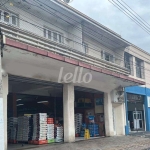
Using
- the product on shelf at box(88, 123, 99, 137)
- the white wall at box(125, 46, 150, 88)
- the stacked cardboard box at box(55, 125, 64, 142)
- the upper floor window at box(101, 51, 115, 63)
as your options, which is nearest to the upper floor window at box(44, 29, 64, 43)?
the upper floor window at box(101, 51, 115, 63)

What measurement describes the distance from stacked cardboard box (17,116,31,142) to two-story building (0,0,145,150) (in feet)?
6.69

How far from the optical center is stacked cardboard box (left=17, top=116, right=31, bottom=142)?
14359mm

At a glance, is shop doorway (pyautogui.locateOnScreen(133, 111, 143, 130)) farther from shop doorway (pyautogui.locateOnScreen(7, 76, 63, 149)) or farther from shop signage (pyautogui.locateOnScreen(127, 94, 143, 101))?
shop doorway (pyautogui.locateOnScreen(7, 76, 63, 149))

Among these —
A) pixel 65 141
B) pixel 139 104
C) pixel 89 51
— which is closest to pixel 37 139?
pixel 65 141

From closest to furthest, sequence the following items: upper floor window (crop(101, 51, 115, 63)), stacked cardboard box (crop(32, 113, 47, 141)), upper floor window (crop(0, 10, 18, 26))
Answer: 1. upper floor window (crop(0, 10, 18, 26))
2. stacked cardboard box (crop(32, 113, 47, 141))
3. upper floor window (crop(101, 51, 115, 63))

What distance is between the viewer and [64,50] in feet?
43.4

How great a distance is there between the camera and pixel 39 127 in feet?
45.3

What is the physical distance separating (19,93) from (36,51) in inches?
313

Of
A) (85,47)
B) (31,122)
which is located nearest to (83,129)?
(31,122)

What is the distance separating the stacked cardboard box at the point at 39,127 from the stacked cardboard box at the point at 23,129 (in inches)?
20.2

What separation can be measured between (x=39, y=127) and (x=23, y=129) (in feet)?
4.47

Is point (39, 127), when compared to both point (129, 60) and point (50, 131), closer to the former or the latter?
point (50, 131)

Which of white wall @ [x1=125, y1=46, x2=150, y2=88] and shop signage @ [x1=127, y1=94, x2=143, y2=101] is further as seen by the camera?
white wall @ [x1=125, y1=46, x2=150, y2=88]

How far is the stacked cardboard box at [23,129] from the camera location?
14359 mm
